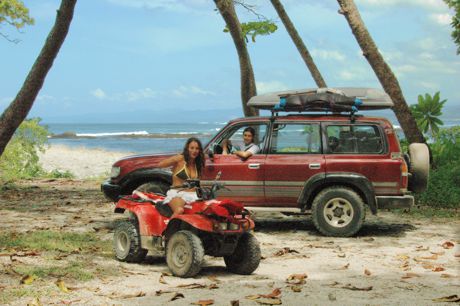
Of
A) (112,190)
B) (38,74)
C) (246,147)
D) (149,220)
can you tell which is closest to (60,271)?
(149,220)

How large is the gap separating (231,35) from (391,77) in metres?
4.26

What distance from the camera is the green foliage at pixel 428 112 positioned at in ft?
61.0

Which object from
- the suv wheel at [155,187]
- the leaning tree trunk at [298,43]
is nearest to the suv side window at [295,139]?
the suv wheel at [155,187]

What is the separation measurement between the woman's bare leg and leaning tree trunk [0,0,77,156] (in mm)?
7164

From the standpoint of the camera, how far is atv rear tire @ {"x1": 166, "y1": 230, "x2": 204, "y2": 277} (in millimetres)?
8391

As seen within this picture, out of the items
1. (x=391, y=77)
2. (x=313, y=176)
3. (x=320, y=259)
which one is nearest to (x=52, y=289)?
(x=320, y=259)

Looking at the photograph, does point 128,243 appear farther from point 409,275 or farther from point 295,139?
point 295,139

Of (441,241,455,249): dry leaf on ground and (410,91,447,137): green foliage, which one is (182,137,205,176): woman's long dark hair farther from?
(410,91,447,137): green foliage

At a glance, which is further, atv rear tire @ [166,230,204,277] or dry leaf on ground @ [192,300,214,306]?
atv rear tire @ [166,230,204,277]

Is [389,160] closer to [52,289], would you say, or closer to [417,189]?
[417,189]

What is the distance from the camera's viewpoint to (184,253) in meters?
→ 8.59

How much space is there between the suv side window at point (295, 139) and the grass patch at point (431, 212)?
11.8 feet

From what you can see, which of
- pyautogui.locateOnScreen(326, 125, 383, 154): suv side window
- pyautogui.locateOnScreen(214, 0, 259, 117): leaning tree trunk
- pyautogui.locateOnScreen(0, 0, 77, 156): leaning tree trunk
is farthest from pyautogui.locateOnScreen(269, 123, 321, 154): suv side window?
pyautogui.locateOnScreen(214, 0, 259, 117): leaning tree trunk

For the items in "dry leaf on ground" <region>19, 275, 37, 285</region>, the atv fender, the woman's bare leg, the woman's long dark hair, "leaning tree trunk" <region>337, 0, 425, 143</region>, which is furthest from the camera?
"leaning tree trunk" <region>337, 0, 425, 143</region>
